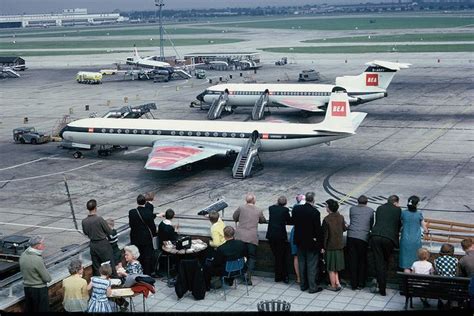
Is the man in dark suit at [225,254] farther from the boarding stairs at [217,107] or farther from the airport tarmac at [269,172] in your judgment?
the boarding stairs at [217,107]

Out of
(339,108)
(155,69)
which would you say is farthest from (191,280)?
(155,69)

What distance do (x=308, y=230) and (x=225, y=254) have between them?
6.76ft

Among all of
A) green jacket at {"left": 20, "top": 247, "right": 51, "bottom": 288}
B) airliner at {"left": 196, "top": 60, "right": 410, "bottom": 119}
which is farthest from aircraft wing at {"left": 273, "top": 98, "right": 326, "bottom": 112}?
green jacket at {"left": 20, "top": 247, "right": 51, "bottom": 288}

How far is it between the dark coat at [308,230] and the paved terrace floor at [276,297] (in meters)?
1.08

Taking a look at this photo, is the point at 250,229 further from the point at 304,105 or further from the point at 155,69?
the point at 155,69

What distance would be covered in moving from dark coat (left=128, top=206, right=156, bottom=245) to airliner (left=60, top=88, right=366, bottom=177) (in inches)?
906

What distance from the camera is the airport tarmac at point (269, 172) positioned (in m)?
36.4

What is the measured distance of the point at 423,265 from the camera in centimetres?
1562

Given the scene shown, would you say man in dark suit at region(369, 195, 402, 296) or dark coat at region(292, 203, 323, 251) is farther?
dark coat at region(292, 203, 323, 251)

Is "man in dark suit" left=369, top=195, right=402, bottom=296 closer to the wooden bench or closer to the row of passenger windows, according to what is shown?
the wooden bench

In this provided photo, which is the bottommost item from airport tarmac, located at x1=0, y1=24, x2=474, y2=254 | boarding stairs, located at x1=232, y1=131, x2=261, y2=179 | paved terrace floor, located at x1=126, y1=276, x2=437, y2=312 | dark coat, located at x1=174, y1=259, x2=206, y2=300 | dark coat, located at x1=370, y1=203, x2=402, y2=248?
airport tarmac, located at x1=0, y1=24, x2=474, y2=254

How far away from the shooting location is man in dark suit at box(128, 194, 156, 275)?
17984 mm

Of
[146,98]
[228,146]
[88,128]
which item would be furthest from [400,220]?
[146,98]

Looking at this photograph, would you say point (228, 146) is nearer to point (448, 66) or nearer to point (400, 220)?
point (400, 220)
